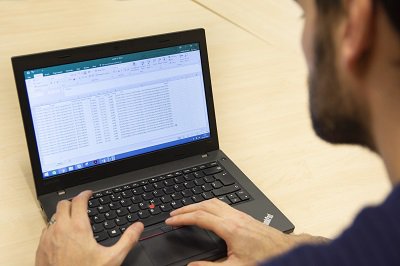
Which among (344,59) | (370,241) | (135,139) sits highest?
(344,59)

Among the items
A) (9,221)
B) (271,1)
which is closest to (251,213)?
(9,221)

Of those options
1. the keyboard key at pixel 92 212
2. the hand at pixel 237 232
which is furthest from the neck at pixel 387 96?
the keyboard key at pixel 92 212

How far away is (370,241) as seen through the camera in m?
0.54

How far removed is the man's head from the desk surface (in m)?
0.11

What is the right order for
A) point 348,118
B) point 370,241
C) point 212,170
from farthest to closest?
point 212,170 → point 348,118 → point 370,241

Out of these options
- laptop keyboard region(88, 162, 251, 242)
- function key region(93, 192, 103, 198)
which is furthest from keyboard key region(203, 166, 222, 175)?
function key region(93, 192, 103, 198)

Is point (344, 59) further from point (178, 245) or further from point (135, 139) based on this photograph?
point (135, 139)

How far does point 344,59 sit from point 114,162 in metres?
0.56

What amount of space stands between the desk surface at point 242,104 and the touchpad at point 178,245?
192mm

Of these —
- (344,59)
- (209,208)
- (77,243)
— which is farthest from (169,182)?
(344,59)

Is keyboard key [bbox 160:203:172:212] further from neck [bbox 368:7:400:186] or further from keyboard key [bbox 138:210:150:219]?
neck [bbox 368:7:400:186]

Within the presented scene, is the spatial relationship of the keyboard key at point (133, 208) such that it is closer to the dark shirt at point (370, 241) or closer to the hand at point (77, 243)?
the hand at point (77, 243)

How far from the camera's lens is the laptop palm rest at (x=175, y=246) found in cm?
89

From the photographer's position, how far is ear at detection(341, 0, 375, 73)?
0.57 meters
